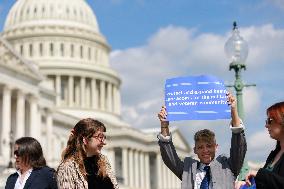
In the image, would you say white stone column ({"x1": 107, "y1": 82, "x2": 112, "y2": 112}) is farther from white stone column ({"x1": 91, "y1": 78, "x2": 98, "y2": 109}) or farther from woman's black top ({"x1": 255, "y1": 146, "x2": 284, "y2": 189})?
woman's black top ({"x1": 255, "y1": 146, "x2": 284, "y2": 189})

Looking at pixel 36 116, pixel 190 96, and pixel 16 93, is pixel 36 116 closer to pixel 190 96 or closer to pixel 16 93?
pixel 16 93

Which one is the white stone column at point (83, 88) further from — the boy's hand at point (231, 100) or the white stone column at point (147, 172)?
the boy's hand at point (231, 100)

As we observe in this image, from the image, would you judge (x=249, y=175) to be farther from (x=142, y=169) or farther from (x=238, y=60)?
(x=142, y=169)

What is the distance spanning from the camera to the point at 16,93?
227 ft

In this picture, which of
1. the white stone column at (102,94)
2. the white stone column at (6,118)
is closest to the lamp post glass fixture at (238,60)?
the white stone column at (6,118)

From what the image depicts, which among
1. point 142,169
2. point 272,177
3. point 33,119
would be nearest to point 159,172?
point 142,169

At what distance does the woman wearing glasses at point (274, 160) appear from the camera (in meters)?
6.29

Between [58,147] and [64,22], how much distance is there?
98.6 feet

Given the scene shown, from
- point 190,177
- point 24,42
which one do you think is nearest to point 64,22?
point 24,42

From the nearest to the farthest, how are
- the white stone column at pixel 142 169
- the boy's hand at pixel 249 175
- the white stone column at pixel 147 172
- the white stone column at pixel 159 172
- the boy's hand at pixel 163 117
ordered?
1. the boy's hand at pixel 249 175
2. the boy's hand at pixel 163 117
3. the white stone column at pixel 142 169
4. the white stone column at pixel 147 172
5. the white stone column at pixel 159 172

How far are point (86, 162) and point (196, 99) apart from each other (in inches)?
72.5

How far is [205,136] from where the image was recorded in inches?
341

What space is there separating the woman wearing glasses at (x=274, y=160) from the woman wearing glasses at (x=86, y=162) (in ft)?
6.12

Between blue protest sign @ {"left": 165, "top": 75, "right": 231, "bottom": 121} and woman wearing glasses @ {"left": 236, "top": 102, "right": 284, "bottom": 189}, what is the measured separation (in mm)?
1913
